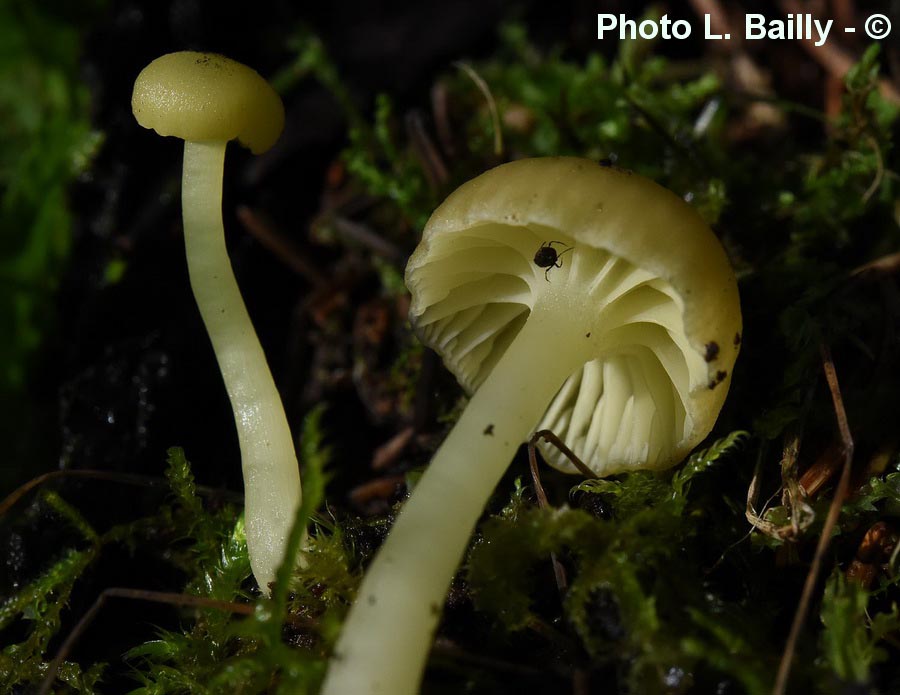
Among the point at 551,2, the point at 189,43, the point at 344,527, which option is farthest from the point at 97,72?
the point at 344,527

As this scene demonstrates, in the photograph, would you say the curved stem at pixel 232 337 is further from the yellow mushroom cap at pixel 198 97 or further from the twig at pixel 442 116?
the twig at pixel 442 116

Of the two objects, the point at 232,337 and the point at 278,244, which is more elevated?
the point at 278,244

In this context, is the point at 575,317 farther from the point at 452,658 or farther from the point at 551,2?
the point at 551,2

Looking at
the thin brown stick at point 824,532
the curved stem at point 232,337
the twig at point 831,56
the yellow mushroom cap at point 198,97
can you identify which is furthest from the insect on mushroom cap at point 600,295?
the twig at point 831,56

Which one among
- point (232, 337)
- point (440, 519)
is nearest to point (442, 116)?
point (232, 337)

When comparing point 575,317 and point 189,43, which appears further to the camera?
point 189,43

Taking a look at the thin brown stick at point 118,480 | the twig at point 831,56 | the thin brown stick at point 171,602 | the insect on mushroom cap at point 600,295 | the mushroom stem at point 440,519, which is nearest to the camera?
the mushroom stem at point 440,519

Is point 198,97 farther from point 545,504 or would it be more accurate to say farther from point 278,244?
point 545,504
